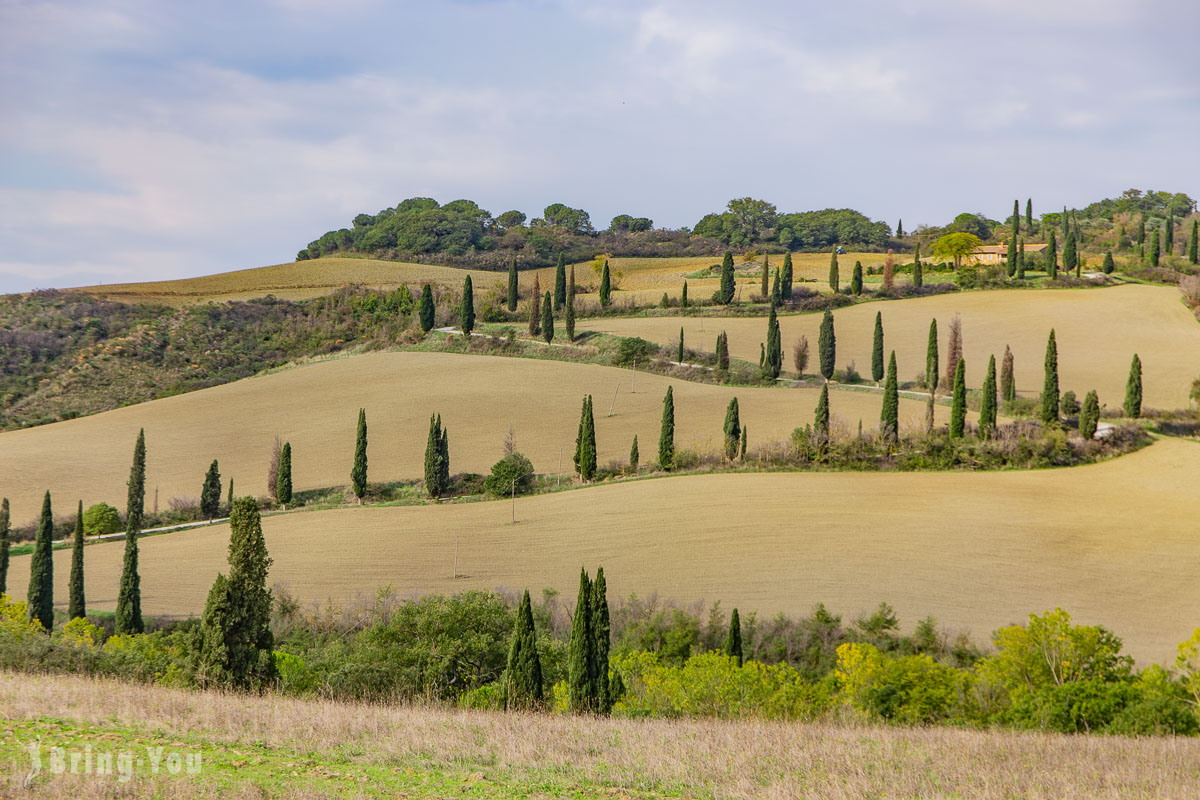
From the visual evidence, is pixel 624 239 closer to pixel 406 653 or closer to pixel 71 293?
pixel 71 293

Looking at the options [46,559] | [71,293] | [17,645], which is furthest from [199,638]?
[71,293]

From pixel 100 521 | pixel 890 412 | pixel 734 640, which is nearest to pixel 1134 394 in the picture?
pixel 890 412

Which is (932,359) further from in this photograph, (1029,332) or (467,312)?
(467,312)

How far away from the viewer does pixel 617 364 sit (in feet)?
285

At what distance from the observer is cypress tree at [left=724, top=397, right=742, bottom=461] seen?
206ft

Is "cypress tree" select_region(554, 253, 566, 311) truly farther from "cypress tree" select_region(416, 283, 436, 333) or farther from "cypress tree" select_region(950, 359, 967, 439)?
"cypress tree" select_region(950, 359, 967, 439)

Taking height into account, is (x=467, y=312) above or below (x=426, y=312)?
below

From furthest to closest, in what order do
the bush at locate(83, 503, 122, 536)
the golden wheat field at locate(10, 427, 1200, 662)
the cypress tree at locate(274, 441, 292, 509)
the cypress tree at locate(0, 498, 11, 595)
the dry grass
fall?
the cypress tree at locate(274, 441, 292, 509)
the bush at locate(83, 503, 122, 536)
the cypress tree at locate(0, 498, 11, 595)
the golden wheat field at locate(10, 427, 1200, 662)
the dry grass

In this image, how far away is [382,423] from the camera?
243ft

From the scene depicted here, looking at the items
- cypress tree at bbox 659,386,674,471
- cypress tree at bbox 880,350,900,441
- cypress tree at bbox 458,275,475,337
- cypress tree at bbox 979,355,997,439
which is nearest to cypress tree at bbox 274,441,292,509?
cypress tree at bbox 659,386,674,471

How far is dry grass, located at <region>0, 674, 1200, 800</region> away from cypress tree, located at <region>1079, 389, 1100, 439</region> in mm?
48923

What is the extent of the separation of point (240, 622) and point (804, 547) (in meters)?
30.4

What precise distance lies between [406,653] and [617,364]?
58987 millimetres

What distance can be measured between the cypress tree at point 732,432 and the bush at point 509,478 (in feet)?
43.8
